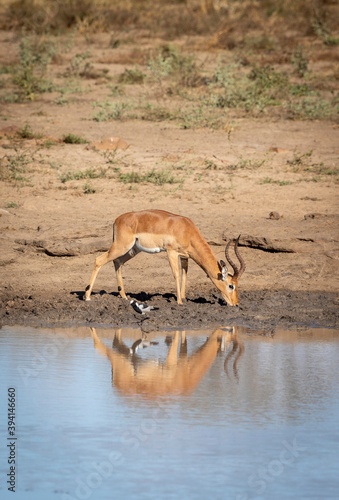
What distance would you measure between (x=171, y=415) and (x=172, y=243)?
4110 millimetres

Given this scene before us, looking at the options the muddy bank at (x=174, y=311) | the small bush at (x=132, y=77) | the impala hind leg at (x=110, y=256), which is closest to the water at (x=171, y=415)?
the muddy bank at (x=174, y=311)

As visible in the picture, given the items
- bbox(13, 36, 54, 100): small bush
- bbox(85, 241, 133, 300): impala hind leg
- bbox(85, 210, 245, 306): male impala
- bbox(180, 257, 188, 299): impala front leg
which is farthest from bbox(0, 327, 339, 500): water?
bbox(13, 36, 54, 100): small bush

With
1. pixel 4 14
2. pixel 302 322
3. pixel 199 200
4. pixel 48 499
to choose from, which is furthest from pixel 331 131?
pixel 4 14

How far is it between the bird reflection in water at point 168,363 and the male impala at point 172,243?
0.88 meters

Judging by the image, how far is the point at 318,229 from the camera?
11.8 meters

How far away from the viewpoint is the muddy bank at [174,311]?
30.2ft

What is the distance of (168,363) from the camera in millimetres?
7496

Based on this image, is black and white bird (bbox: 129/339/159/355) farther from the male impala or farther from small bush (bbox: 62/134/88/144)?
small bush (bbox: 62/134/88/144)

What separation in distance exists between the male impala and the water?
1138 mm

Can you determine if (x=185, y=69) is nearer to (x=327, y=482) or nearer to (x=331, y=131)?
(x=331, y=131)

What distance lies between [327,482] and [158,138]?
1190cm

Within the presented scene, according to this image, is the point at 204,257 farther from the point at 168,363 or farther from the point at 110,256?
the point at 168,363

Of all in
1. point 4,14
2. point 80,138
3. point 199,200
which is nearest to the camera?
point 199,200

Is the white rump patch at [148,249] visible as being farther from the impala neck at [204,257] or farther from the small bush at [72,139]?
the small bush at [72,139]
